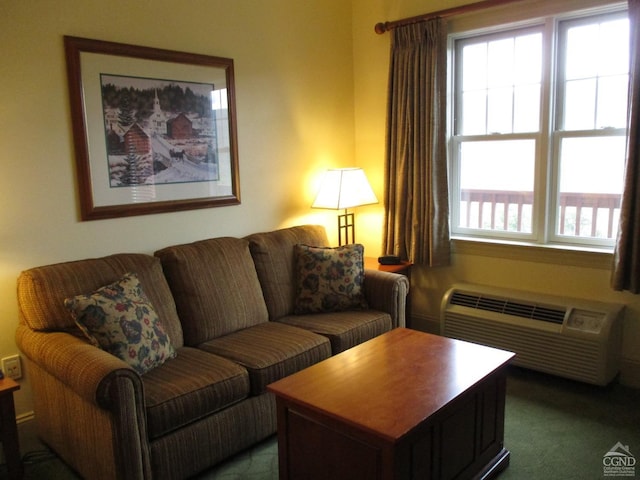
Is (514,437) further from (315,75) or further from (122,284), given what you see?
(315,75)

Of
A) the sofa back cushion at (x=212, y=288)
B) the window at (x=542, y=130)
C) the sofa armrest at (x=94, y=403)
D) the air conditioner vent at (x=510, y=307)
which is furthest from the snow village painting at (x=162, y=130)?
the air conditioner vent at (x=510, y=307)

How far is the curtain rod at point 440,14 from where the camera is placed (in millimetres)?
3373

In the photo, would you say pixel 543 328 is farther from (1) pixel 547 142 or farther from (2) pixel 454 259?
(1) pixel 547 142

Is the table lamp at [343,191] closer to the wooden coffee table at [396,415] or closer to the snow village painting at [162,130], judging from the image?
the snow village painting at [162,130]

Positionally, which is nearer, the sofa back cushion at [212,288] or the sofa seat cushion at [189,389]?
the sofa seat cushion at [189,389]

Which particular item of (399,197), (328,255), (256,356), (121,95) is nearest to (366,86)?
(399,197)

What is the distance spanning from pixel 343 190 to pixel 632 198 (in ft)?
5.69

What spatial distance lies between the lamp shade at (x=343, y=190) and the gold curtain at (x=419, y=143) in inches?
9.6

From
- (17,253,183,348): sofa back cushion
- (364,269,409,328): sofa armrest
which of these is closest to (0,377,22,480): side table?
(17,253,183,348): sofa back cushion

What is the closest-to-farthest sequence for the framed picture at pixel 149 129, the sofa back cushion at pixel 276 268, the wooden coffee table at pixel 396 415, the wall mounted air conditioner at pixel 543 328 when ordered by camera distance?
1. the wooden coffee table at pixel 396 415
2. the framed picture at pixel 149 129
3. the wall mounted air conditioner at pixel 543 328
4. the sofa back cushion at pixel 276 268

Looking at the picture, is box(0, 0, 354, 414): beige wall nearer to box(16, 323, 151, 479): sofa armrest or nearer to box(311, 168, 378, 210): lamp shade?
box(311, 168, 378, 210): lamp shade

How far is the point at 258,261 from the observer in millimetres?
3330

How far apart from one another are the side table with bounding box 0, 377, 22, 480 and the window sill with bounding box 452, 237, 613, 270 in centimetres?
282

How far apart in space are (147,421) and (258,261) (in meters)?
1.36
